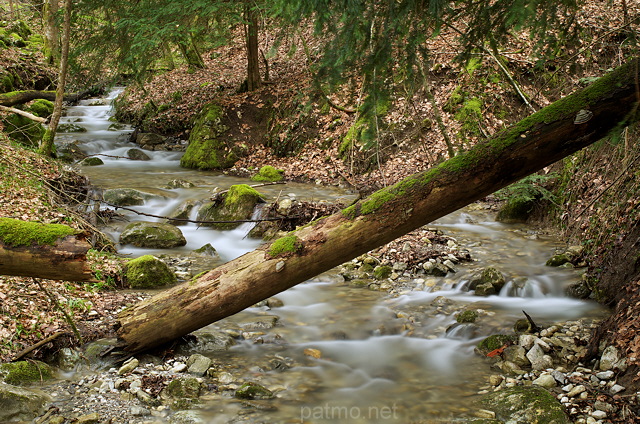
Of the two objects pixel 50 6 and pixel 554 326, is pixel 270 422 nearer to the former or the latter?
pixel 554 326

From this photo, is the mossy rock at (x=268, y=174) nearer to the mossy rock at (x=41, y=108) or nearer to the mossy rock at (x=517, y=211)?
the mossy rock at (x=41, y=108)

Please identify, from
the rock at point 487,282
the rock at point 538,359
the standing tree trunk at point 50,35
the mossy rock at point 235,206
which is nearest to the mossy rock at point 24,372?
the rock at point 538,359

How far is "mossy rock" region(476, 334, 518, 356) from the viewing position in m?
5.25

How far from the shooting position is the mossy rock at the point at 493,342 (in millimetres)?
5250

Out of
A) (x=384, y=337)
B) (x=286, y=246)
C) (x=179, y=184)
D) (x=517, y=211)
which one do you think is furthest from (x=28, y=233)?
(x=179, y=184)

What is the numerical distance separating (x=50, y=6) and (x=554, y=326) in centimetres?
2014

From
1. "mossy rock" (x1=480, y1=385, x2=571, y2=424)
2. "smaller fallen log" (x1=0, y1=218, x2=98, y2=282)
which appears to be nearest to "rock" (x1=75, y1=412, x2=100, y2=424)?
"smaller fallen log" (x1=0, y1=218, x2=98, y2=282)

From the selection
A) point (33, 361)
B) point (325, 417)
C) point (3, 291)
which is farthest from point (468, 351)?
point (3, 291)

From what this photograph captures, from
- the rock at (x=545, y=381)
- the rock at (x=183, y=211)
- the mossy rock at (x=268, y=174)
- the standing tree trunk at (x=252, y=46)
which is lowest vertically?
the rock at (x=545, y=381)

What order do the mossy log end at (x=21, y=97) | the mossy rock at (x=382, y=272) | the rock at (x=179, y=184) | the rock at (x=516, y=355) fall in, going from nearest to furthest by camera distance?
the rock at (x=516, y=355), the mossy rock at (x=382, y=272), the mossy log end at (x=21, y=97), the rock at (x=179, y=184)

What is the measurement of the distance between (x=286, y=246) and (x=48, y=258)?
2.06 m

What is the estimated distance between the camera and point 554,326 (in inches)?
216

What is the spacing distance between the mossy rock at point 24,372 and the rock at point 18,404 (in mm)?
290

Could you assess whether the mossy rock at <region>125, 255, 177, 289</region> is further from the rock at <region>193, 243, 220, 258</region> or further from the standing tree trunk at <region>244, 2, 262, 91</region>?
the standing tree trunk at <region>244, 2, 262, 91</region>
